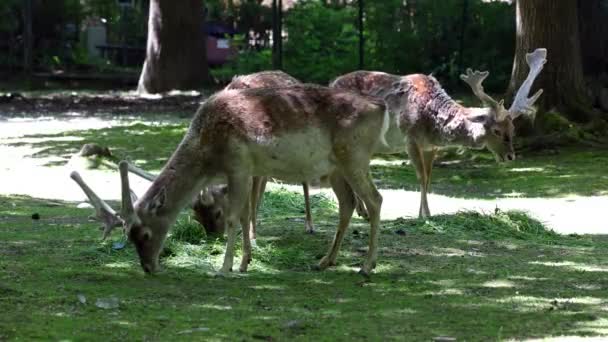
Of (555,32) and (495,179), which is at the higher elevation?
(555,32)

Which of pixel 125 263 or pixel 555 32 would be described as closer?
pixel 125 263

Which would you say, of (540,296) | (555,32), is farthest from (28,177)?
(540,296)

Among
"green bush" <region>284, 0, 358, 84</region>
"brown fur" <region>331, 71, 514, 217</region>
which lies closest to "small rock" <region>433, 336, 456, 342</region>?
"brown fur" <region>331, 71, 514, 217</region>

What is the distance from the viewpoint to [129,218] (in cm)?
852

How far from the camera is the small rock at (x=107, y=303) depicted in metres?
7.30

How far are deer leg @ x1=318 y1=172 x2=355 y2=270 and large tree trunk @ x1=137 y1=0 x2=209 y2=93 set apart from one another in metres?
19.1

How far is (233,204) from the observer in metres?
8.69

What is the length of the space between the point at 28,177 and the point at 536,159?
24.6 feet

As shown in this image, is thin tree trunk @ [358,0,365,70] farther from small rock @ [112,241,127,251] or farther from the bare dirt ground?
small rock @ [112,241,127,251]

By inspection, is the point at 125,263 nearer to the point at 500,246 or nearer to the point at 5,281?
the point at 5,281

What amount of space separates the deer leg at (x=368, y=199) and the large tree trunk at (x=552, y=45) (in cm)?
964

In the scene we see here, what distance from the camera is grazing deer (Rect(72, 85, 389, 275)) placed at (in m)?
8.61

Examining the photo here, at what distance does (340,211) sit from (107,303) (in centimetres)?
236

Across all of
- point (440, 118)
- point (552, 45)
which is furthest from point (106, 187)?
point (552, 45)
